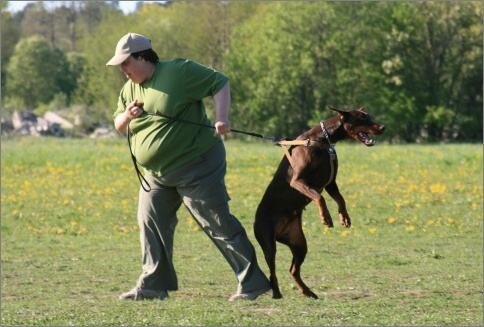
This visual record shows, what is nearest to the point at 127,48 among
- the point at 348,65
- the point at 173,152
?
the point at 173,152

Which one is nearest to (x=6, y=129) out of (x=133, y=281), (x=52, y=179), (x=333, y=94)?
(x=333, y=94)

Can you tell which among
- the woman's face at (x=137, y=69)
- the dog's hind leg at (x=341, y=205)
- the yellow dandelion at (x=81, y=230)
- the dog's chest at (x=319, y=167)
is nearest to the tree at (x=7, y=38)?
the yellow dandelion at (x=81, y=230)

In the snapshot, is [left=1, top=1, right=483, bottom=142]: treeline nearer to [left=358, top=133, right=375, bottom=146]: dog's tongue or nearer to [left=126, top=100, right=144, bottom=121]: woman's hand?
[left=358, top=133, right=375, bottom=146]: dog's tongue

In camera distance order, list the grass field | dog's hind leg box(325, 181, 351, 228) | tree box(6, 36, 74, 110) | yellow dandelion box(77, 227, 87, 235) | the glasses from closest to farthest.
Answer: the grass field
the glasses
dog's hind leg box(325, 181, 351, 228)
yellow dandelion box(77, 227, 87, 235)
tree box(6, 36, 74, 110)

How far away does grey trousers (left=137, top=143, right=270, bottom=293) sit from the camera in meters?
8.05

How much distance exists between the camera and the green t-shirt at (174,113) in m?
7.93

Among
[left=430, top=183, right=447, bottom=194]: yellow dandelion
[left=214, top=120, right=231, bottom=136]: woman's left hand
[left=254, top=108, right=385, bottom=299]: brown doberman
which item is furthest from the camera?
[left=430, top=183, right=447, bottom=194]: yellow dandelion

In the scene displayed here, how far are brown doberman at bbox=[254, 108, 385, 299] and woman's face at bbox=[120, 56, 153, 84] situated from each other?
119cm

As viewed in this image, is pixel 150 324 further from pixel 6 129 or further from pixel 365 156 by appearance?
pixel 6 129

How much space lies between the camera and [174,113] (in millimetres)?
7926

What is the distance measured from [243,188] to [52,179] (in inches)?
181

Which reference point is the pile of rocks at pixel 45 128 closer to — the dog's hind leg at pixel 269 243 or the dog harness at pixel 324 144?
the dog's hind leg at pixel 269 243

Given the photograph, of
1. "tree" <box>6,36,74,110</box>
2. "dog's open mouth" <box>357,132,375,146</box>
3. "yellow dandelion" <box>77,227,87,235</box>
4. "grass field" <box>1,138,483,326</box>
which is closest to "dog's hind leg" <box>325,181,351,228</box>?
"dog's open mouth" <box>357,132,375,146</box>

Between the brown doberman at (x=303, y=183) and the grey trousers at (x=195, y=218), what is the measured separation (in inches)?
9.9
